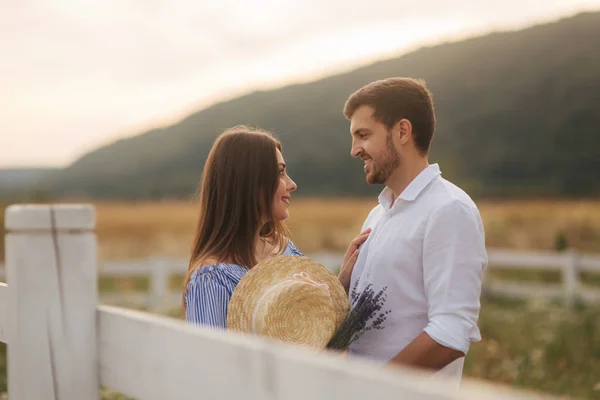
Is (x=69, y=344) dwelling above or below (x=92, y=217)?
below

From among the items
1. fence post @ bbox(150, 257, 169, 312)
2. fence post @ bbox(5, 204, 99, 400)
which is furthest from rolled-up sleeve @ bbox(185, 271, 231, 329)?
fence post @ bbox(150, 257, 169, 312)

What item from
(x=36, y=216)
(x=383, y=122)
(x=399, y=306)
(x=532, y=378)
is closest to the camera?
(x=36, y=216)

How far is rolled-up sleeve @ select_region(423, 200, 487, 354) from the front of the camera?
2.60 metres

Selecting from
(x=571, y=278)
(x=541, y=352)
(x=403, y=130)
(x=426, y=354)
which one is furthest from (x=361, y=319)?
(x=571, y=278)

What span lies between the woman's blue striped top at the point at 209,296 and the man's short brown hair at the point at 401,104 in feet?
2.95

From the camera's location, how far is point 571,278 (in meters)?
11.5

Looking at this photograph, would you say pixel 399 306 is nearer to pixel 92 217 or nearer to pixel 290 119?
pixel 92 217

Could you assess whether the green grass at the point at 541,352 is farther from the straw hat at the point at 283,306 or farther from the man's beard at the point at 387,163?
the straw hat at the point at 283,306

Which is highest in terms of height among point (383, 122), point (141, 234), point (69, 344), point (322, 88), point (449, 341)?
point (322, 88)

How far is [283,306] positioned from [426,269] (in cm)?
56

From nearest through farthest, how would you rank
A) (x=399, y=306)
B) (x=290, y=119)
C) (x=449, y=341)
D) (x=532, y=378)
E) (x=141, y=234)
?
(x=449, y=341) → (x=399, y=306) → (x=532, y=378) → (x=141, y=234) → (x=290, y=119)

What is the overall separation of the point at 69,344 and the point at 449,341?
135 cm

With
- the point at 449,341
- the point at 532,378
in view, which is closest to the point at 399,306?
the point at 449,341

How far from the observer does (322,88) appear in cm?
9150
